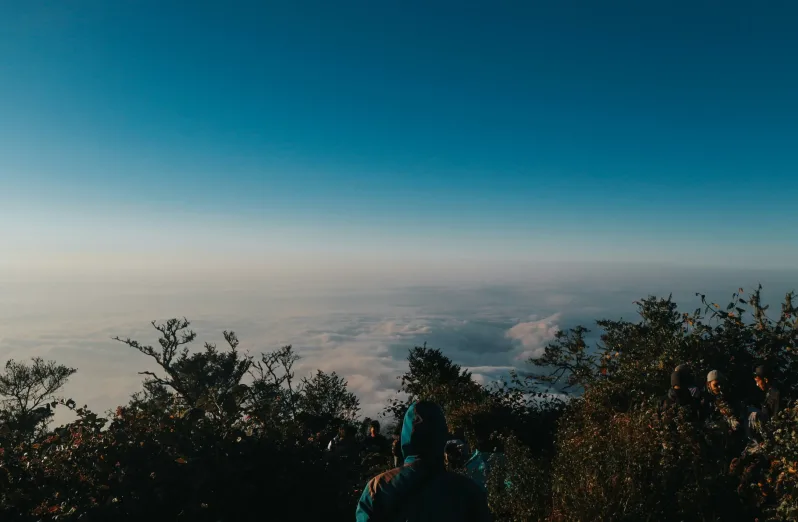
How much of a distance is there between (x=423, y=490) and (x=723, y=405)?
6.03m

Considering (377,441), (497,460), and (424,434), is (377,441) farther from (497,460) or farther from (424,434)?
(424,434)

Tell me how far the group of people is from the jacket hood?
5.19m

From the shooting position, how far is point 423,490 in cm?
262

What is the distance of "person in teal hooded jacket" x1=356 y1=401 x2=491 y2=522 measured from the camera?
2592mm

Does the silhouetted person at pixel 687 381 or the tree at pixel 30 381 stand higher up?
the silhouetted person at pixel 687 381

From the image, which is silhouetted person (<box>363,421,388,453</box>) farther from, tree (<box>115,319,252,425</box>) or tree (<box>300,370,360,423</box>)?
tree (<box>300,370,360,423</box>)

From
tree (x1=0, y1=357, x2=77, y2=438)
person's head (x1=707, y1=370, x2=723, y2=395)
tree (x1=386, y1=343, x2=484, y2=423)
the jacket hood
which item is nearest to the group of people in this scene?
person's head (x1=707, y1=370, x2=723, y2=395)

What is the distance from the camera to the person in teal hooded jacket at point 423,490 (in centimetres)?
259

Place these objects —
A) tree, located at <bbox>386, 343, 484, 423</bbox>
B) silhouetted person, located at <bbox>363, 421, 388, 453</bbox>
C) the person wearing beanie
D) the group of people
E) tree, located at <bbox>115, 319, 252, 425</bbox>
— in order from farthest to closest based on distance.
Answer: tree, located at <bbox>386, 343, 484, 423</bbox>
silhouetted person, located at <bbox>363, 421, 388, 453</bbox>
the person wearing beanie
the group of people
tree, located at <bbox>115, 319, 252, 425</bbox>

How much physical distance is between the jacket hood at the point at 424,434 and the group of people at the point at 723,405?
204 inches

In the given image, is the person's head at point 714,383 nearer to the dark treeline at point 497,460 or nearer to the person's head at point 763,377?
the dark treeline at point 497,460

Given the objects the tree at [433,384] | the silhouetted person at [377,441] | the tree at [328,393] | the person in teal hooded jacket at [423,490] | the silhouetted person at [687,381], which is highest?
the person in teal hooded jacket at [423,490]

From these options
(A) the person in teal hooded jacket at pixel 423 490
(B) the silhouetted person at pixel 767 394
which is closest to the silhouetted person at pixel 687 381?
(B) the silhouetted person at pixel 767 394

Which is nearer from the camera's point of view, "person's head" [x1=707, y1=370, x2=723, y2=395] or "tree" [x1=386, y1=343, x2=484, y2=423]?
"person's head" [x1=707, y1=370, x2=723, y2=395]
